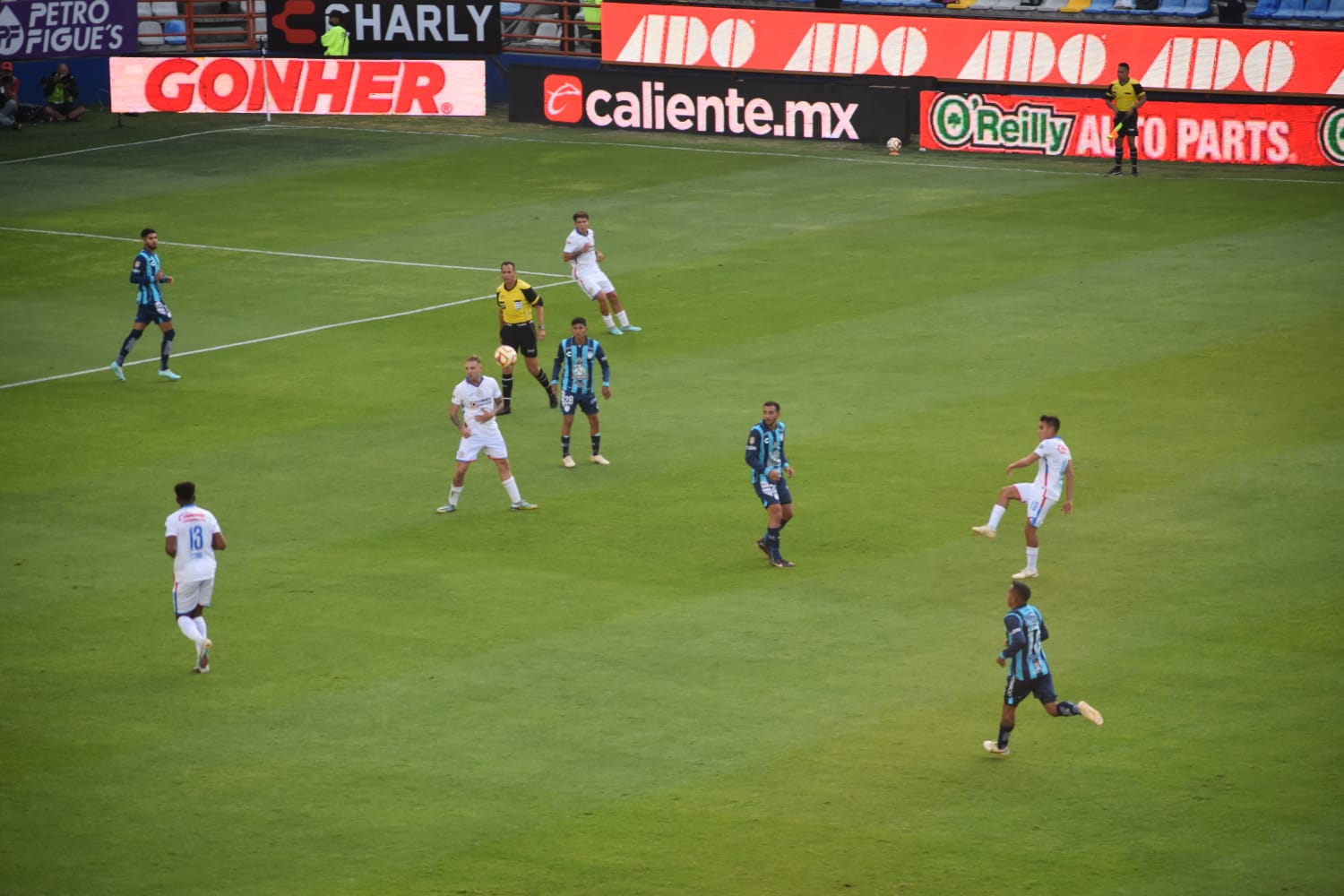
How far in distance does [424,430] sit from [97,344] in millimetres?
8479

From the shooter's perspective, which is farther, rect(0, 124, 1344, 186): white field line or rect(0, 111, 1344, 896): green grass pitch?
rect(0, 124, 1344, 186): white field line

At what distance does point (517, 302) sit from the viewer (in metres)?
28.6

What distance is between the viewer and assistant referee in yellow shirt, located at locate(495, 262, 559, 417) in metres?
28.6

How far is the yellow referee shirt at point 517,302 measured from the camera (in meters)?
28.6

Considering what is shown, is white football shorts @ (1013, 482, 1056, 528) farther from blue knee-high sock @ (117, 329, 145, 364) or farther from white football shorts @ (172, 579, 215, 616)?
blue knee-high sock @ (117, 329, 145, 364)

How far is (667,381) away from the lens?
29.9 metres

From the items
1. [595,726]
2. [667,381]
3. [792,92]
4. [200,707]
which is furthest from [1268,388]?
[792,92]

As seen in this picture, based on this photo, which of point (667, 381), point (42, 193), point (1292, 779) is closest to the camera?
point (1292, 779)

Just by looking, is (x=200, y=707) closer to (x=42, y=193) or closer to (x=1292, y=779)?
(x=1292, y=779)

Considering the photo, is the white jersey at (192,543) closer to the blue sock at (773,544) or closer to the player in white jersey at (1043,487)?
the blue sock at (773,544)

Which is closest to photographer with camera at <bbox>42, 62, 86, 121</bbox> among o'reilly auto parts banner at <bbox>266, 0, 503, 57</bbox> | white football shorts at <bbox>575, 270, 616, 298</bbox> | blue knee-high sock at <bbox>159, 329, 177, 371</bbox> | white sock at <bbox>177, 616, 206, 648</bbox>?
o'reilly auto parts banner at <bbox>266, 0, 503, 57</bbox>

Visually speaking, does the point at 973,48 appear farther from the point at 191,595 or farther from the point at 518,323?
Result: the point at 191,595

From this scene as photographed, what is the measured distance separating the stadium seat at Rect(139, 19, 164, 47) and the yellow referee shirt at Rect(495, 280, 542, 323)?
116 ft

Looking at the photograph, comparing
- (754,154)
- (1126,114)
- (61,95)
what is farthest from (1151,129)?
(61,95)
